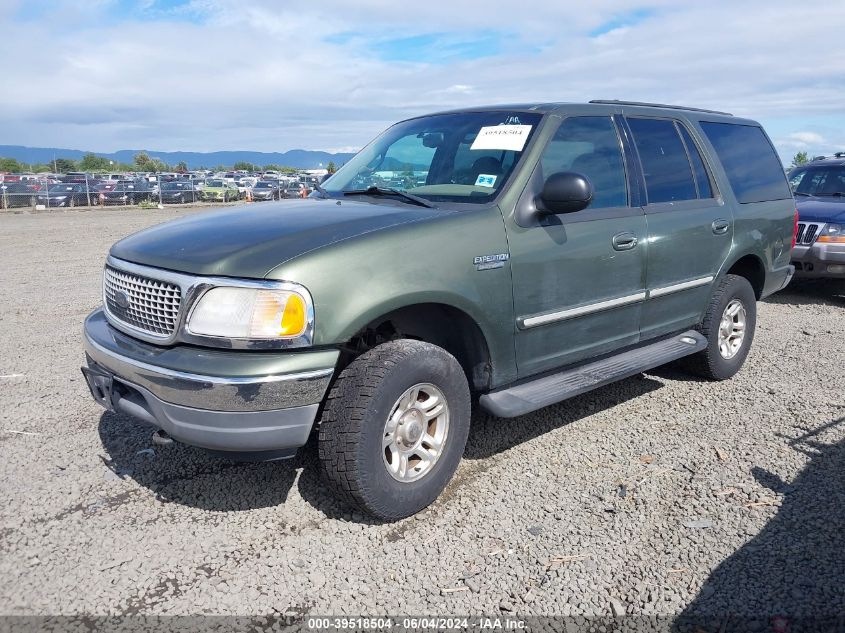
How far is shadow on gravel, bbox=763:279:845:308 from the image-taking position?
871 cm

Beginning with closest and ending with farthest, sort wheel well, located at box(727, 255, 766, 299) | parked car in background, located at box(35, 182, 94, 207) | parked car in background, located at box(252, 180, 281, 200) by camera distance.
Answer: wheel well, located at box(727, 255, 766, 299)
parked car in background, located at box(35, 182, 94, 207)
parked car in background, located at box(252, 180, 281, 200)

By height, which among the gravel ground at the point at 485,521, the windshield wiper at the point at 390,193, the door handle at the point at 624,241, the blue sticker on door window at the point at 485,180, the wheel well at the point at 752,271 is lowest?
the gravel ground at the point at 485,521

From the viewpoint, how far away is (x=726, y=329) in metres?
5.39

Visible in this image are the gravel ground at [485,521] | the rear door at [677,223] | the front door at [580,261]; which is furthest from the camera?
the rear door at [677,223]

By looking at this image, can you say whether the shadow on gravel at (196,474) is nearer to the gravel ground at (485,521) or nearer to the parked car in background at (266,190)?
the gravel ground at (485,521)

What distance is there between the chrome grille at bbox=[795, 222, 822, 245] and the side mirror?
6101mm

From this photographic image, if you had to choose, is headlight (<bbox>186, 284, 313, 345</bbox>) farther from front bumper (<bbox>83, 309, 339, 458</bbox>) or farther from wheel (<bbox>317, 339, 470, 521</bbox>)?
wheel (<bbox>317, 339, 470, 521</bbox>)

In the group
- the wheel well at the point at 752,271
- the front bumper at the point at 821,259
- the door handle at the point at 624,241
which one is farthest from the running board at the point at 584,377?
the front bumper at the point at 821,259

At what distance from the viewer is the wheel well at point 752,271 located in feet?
18.3

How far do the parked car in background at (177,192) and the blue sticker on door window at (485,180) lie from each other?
32.0 meters

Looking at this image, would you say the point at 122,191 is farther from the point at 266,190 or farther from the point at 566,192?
the point at 566,192

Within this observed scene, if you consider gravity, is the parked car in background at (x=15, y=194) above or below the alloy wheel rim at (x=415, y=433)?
above

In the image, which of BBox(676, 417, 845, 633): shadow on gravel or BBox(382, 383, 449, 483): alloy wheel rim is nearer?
Result: BBox(676, 417, 845, 633): shadow on gravel

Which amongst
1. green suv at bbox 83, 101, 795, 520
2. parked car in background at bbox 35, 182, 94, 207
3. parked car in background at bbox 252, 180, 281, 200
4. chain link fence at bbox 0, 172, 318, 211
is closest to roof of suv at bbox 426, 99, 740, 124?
green suv at bbox 83, 101, 795, 520
